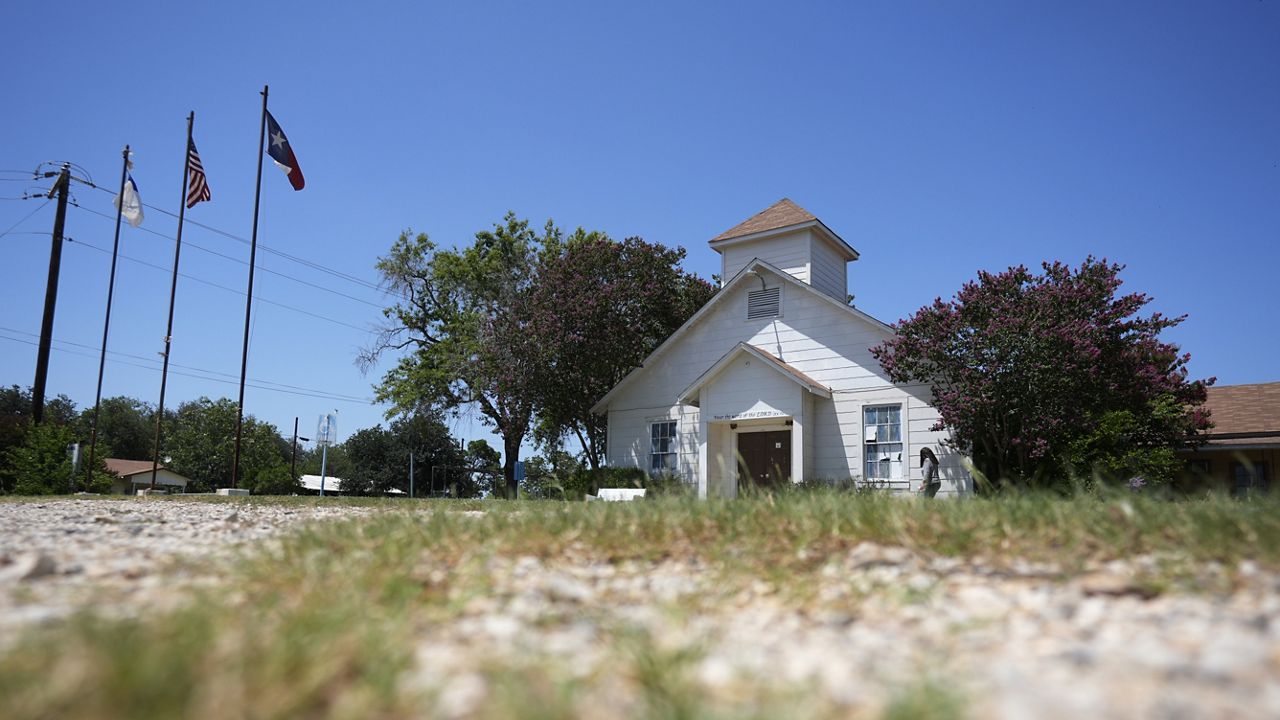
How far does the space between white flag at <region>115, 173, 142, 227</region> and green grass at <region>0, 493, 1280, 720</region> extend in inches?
915

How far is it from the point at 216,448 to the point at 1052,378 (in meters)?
63.4

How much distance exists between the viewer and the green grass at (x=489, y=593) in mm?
1939

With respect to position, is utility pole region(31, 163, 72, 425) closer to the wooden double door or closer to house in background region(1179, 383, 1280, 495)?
the wooden double door

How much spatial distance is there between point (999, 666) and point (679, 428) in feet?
56.2

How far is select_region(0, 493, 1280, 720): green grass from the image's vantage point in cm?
194

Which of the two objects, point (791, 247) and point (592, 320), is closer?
point (791, 247)

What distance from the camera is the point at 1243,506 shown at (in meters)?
4.79

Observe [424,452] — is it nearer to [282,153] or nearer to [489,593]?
[282,153]

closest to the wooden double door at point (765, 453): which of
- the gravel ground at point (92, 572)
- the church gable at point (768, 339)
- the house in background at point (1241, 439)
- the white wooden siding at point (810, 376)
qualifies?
the white wooden siding at point (810, 376)

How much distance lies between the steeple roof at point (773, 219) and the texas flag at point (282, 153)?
11.6 meters

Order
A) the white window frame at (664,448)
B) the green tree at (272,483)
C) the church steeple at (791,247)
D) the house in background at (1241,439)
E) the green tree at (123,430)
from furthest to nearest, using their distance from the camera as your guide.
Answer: the green tree at (123,430), the green tree at (272,483), the church steeple at (791,247), the white window frame at (664,448), the house in background at (1241,439)

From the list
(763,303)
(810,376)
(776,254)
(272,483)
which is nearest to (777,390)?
(810,376)

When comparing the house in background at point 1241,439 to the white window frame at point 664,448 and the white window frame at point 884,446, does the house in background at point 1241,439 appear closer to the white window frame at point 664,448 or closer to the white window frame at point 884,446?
the white window frame at point 884,446

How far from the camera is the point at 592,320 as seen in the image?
69.3ft
